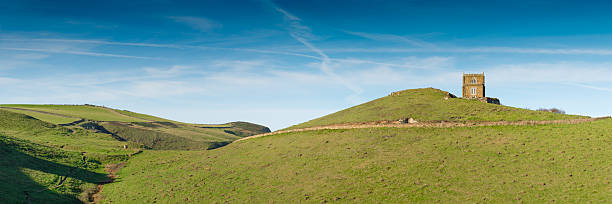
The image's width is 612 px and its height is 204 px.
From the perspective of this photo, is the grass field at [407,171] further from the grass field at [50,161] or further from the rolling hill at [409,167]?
the grass field at [50,161]

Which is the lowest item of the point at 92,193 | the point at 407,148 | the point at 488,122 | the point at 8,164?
the point at 92,193

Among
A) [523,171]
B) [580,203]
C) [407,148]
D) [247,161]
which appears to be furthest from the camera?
[247,161]

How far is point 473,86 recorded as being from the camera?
8544 cm

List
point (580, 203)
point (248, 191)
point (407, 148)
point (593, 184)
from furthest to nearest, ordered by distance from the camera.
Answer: point (407, 148), point (248, 191), point (593, 184), point (580, 203)

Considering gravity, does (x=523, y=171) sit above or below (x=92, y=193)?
above

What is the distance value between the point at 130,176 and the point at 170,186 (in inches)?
606


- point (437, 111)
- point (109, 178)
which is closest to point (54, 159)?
point (109, 178)

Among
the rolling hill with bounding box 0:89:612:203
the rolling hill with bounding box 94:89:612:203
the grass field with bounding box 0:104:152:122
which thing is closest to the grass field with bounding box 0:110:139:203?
the rolling hill with bounding box 0:89:612:203

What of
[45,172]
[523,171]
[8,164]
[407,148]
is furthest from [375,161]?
[8,164]

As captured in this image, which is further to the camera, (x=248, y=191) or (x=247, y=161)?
(x=247, y=161)

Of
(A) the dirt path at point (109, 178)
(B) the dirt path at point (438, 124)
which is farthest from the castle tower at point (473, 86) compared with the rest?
(A) the dirt path at point (109, 178)

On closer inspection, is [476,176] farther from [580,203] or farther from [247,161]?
[247,161]

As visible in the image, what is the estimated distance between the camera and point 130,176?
62594 mm

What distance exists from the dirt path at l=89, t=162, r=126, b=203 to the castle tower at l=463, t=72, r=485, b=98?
255 ft
